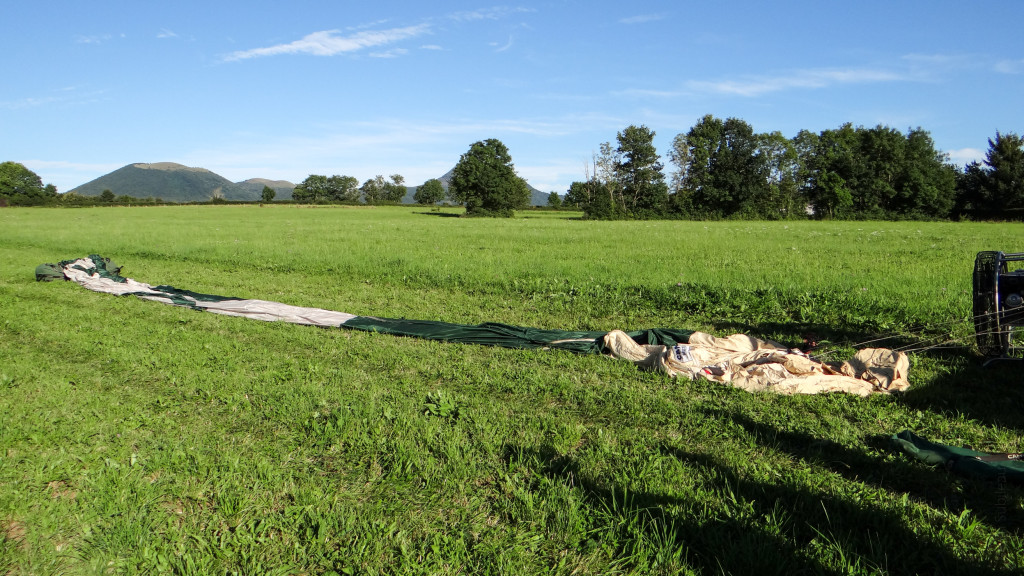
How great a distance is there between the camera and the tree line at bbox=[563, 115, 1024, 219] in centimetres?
5628

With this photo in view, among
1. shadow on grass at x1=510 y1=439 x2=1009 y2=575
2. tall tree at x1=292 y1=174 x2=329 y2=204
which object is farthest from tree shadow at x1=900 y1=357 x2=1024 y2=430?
tall tree at x1=292 y1=174 x2=329 y2=204

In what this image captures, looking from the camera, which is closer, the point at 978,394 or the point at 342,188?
the point at 978,394

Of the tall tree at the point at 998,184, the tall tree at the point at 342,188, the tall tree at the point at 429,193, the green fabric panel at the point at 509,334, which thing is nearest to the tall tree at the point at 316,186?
the tall tree at the point at 342,188

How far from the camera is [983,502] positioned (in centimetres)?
310

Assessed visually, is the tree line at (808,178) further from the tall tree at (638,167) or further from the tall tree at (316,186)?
the tall tree at (316,186)

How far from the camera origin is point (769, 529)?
9.29ft

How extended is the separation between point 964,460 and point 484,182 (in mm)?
74717

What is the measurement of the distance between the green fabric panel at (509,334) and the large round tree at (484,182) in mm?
68131

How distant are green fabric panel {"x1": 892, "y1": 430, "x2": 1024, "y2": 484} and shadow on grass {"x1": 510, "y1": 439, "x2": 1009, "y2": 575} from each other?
2.63ft

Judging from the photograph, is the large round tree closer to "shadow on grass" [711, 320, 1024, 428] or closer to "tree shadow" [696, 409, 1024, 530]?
"shadow on grass" [711, 320, 1024, 428]

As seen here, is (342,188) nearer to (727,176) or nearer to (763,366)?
(727,176)

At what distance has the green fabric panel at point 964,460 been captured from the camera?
10.6 ft

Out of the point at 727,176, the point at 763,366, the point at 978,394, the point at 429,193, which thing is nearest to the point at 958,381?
the point at 978,394

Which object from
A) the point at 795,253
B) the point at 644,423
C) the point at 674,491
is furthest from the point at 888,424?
the point at 795,253
